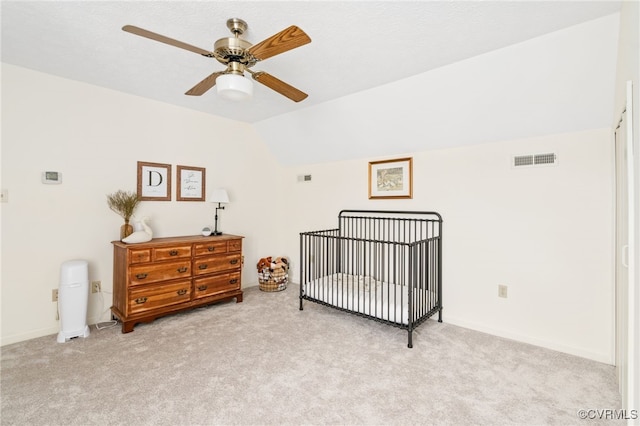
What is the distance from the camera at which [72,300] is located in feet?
8.83

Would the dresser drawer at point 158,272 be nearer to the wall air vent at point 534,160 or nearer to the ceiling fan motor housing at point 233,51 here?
the ceiling fan motor housing at point 233,51

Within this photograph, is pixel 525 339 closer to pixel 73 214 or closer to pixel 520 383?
pixel 520 383

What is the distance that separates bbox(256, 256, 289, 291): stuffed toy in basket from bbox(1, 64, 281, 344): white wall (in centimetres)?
102

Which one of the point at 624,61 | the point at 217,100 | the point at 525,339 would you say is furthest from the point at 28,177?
the point at 525,339

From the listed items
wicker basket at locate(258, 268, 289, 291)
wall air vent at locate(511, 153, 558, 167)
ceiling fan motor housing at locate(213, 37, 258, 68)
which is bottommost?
wicker basket at locate(258, 268, 289, 291)

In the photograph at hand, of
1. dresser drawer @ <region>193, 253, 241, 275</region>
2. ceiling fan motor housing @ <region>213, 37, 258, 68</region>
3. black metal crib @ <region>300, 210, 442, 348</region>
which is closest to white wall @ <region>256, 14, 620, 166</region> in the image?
black metal crib @ <region>300, 210, 442, 348</region>

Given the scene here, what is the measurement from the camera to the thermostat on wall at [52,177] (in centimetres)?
280

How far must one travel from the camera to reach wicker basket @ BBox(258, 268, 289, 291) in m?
4.23

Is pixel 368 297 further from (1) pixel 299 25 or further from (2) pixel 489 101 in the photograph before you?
(1) pixel 299 25

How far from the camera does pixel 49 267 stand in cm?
283

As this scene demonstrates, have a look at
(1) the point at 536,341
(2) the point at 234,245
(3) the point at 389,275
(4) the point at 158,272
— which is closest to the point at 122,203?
(4) the point at 158,272

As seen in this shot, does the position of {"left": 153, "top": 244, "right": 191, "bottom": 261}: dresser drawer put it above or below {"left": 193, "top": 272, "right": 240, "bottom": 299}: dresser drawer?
above

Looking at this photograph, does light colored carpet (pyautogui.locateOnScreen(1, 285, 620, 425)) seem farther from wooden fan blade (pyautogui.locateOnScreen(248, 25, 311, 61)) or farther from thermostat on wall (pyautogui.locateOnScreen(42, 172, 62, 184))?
wooden fan blade (pyautogui.locateOnScreen(248, 25, 311, 61))

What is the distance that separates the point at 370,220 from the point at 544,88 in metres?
2.21
